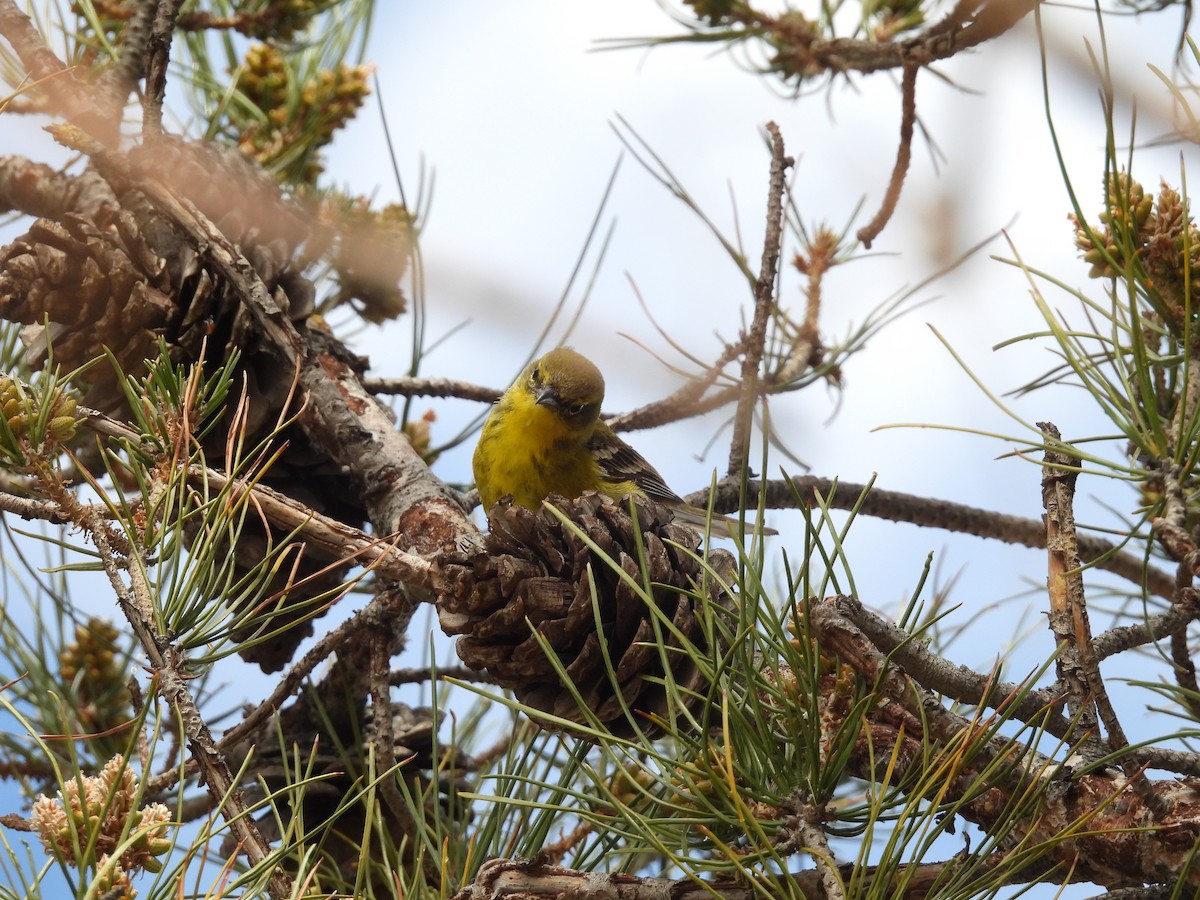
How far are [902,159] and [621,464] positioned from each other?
1.57 metres

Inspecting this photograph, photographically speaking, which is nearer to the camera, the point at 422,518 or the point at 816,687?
the point at 816,687

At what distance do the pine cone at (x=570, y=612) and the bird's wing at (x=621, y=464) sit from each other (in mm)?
1884

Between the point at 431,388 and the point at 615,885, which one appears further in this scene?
the point at 431,388

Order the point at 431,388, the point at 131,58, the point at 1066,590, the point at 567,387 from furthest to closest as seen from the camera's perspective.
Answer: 1. the point at 567,387
2. the point at 431,388
3. the point at 131,58
4. the point at 1066,590

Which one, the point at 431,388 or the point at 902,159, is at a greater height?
the point at 902,159

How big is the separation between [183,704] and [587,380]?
266 centimetres

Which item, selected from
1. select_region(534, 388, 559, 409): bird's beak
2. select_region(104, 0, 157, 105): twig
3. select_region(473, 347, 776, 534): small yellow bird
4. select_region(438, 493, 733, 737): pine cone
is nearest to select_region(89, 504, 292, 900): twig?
select_region(438, 493, 733, 737): pine cone

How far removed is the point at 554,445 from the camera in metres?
3.65

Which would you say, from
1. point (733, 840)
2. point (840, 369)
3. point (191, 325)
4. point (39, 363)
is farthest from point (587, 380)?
point (733, 840)

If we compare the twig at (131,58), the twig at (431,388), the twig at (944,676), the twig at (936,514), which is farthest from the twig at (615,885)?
the twig at (131,58)

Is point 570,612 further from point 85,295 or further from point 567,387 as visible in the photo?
point 567,387

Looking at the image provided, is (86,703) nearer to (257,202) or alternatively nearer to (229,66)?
(257,202)

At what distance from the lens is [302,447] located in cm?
258

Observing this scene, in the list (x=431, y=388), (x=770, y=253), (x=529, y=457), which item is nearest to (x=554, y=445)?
(x=529, y=457)
